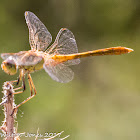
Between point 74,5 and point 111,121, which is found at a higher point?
point 74,5

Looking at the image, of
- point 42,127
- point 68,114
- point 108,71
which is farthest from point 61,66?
point 108,71

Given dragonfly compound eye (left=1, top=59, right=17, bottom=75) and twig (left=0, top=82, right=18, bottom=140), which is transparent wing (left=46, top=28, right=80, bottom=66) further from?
twig (left=0, top=82, right=18, bottom=140)

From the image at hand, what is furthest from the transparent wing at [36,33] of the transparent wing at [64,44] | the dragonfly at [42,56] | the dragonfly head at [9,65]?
the dragonfly head at [9,65]

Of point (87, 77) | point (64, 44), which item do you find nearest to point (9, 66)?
point (64, 44)

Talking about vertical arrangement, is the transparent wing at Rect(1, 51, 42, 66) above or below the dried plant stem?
above

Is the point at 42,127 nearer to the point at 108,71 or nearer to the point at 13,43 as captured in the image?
the point at 13,43

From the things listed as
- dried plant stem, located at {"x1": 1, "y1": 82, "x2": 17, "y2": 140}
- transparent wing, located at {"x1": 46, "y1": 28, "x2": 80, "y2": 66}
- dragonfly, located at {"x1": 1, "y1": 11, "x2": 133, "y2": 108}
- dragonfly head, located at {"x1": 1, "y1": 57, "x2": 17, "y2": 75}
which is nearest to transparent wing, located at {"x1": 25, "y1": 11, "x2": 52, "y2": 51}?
dragonfly, located at {"x1": 1, "y1": 11, "x2": 133, "y2": 108}

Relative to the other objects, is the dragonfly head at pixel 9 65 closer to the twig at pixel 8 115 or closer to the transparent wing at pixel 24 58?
the transparent wing at pixel 24 58
